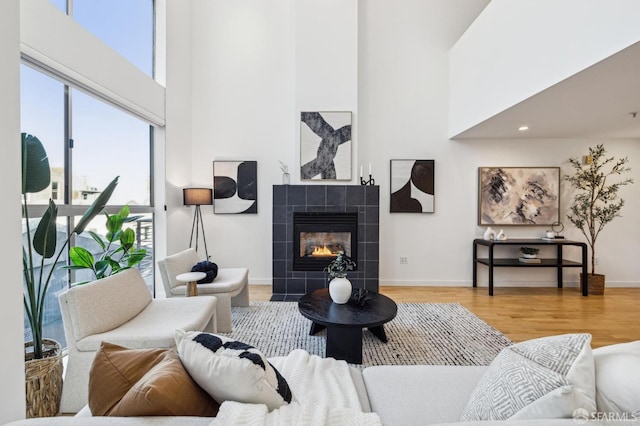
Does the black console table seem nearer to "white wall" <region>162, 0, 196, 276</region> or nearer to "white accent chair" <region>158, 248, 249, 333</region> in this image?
"white accent chair" <region>158, 248, 249, 333</region>

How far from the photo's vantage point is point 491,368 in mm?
1144

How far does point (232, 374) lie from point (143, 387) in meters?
0.27

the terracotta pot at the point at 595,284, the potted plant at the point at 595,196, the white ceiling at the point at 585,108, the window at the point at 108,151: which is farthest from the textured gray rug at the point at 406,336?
the potted plant at the point at 595,196

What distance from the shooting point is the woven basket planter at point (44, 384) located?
5.42ft

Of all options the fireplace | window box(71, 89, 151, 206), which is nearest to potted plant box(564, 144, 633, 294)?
the fireplace

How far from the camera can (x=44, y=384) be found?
172 centimetres

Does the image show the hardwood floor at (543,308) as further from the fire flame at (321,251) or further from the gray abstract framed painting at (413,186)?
the gray abstract framed painting at (413,186)

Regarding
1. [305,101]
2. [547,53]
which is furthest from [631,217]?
[305,101]

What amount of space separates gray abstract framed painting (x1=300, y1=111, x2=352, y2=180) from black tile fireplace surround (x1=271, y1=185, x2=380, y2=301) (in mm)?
236

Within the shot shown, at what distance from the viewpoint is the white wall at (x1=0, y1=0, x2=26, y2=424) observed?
138 cm

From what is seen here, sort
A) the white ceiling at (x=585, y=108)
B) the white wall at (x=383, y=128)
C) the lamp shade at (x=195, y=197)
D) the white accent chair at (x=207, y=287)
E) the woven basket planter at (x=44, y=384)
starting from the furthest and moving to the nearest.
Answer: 1. the white wall at (x=383, y=128)
2. the lamp shade at (x=195, y=197)
3. the white accent chair at (x=207, y=287)
4. the white ceiling at (x=585, y=108)
5. the woven basket planter at (x=44, y=384)

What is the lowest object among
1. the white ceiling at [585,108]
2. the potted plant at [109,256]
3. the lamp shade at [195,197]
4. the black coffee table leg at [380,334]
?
the black coffee table leg at [380,334]

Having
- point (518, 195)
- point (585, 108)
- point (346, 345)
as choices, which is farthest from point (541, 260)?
point (346, 345)

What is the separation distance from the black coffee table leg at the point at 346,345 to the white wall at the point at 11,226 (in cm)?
179
